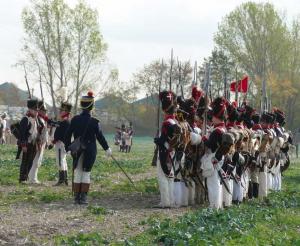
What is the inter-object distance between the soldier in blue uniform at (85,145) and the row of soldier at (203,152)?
1.41 m

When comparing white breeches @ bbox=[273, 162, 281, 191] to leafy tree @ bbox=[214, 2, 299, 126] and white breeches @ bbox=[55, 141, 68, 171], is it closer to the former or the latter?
white breeches @ bbox=[55, 141, 68, 171]

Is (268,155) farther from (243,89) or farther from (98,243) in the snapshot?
(98,243)

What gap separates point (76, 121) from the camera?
46.8ft

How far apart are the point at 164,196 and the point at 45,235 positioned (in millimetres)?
4227

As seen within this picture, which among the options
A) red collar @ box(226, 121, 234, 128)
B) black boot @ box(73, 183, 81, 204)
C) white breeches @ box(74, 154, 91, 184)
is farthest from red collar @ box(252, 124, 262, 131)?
black boot @ box(73, 183, 81, 204)

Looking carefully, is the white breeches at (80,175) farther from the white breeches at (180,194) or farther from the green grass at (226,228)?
the white breeches at (180,194)

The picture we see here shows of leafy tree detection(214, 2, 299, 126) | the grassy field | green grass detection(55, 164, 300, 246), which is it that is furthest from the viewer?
leafy tree detection(214, 2, 299, 126)

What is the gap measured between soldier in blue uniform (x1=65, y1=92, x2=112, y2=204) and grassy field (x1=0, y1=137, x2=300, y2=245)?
1.40 feet

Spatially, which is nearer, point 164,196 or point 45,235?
point 45,235

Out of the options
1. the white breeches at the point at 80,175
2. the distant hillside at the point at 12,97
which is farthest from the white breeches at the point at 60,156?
the distant hillside at the point at 12,97

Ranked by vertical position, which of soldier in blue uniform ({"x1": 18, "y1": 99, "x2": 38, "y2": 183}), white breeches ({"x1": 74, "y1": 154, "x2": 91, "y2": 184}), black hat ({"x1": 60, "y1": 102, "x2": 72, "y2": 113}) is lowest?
white breeches ({"x1": 74, "y1": 154, "x2": 91, "y2": 184})

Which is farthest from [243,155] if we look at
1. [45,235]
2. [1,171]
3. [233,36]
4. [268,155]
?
[233,36]

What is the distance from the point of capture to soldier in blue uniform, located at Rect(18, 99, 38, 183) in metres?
17.6

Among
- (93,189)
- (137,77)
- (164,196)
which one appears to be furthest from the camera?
(137,77)
